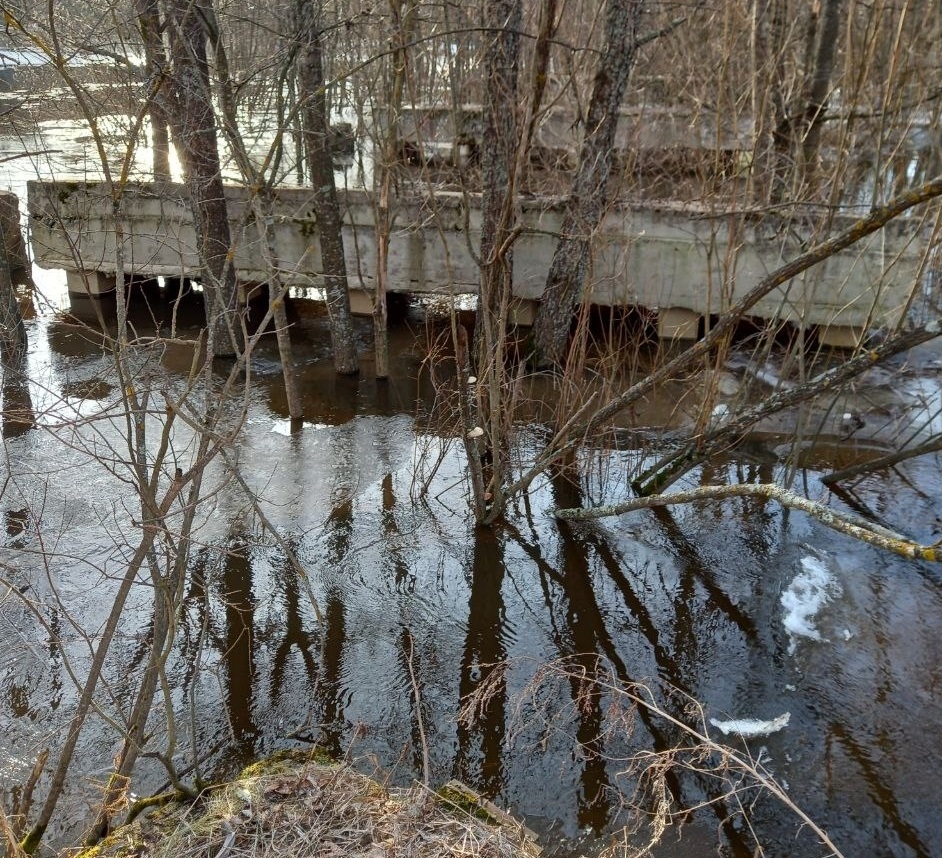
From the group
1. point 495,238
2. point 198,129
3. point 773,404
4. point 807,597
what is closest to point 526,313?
point 495,238

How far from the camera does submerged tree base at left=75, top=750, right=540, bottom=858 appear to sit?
3.63 meters

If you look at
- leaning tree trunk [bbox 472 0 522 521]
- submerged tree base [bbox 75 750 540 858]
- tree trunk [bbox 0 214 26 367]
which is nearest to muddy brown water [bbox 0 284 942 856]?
submerged tree base [bbox 75 750 540 858]

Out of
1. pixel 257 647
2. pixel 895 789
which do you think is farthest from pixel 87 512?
pixel 895 789

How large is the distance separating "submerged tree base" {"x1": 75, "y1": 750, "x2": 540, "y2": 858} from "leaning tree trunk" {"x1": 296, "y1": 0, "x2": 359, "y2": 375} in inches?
192

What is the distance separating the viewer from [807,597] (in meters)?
5.95

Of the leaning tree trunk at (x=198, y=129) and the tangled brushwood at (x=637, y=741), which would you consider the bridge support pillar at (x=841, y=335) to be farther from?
the leaning tree trunk at (x=198, y=129)

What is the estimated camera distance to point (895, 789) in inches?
176

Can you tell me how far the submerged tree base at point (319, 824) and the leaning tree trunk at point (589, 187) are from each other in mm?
4710

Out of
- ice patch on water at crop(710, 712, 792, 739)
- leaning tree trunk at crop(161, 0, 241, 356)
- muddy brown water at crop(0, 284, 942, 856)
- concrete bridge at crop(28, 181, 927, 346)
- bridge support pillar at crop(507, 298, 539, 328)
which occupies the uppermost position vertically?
leaning tree trunk at crop(161, 0, 241, 356)

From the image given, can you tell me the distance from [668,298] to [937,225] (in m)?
3.98

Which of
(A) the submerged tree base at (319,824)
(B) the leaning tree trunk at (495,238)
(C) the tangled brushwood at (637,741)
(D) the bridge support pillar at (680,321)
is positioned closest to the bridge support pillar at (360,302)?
(B) the leaning tree trunk at (495,238)

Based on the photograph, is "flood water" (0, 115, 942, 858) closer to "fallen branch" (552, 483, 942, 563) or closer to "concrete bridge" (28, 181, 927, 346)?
"fallen branch" (552, 483, 942, 563)

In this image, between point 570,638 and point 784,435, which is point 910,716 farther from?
point 784,435

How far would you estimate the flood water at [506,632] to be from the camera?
4.48 meters
